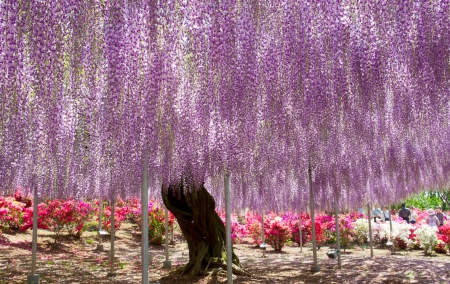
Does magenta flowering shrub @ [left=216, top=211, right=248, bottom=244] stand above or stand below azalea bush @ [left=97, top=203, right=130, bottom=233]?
below

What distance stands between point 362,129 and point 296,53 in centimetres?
211

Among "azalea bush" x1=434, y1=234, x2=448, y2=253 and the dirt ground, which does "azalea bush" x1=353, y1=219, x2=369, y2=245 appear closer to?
the dirt ground

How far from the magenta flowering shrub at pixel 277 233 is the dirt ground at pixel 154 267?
32 centimetres

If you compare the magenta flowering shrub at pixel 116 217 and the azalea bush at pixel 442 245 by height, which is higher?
the magenta flowering shrub at pixel 116 217

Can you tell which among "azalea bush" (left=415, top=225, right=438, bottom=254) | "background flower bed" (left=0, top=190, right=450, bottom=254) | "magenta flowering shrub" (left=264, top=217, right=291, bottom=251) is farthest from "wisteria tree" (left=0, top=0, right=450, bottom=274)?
"magenta flowering shrub" (left=264, top=217, right=291, bottom=251)

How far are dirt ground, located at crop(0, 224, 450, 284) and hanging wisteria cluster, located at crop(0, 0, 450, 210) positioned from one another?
8.03ft

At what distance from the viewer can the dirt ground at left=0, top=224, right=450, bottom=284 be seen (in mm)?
6789

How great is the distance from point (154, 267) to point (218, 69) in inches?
245

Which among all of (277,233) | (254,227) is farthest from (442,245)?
(254,227)

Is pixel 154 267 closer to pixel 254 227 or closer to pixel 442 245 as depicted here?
pixel 254 227

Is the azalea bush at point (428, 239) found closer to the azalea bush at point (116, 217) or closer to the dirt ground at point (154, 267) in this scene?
the dirt ground at point (154, 267)

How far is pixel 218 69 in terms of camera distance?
12.0 feet

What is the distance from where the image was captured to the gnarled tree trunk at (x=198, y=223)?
22.8 ft

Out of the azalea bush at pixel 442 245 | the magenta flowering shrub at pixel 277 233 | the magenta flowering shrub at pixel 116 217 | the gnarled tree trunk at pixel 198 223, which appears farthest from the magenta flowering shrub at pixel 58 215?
the azalea bush at pixel 442 245
